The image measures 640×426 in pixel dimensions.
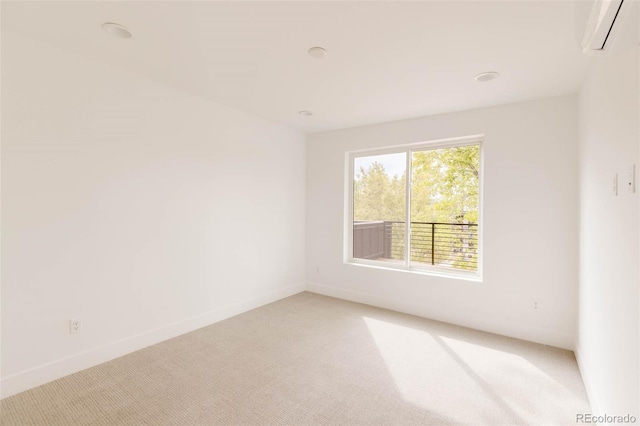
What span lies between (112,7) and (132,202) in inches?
60.7

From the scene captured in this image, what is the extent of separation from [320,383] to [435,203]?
256 cm

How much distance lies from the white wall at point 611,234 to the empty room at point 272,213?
22mm

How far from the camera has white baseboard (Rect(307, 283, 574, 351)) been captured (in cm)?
305

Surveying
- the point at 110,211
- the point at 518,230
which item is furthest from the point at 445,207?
the point at 110,211

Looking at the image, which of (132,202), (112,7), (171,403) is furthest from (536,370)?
(112,7)

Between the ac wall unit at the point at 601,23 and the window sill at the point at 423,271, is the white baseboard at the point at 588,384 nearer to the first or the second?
the window sill at the point at 423,271

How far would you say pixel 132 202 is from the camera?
9.18 feet

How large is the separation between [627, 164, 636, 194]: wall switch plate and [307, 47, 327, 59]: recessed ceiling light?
1.89 meters

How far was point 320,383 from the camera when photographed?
2336mm

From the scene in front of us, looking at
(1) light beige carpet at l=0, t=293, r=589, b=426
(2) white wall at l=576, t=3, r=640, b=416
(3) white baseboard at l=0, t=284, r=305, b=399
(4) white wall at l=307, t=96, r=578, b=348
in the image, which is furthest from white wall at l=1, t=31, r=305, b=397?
(2) white wall at l=576, t=3, r=640, b=416

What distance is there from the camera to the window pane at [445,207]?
3.69 metres

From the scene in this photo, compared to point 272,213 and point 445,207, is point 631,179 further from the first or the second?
point 272,213

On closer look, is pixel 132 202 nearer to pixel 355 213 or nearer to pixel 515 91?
pixel 355 213

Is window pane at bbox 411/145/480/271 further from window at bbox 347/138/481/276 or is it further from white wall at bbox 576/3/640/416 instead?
white wall at bbox 576/3/640/416
